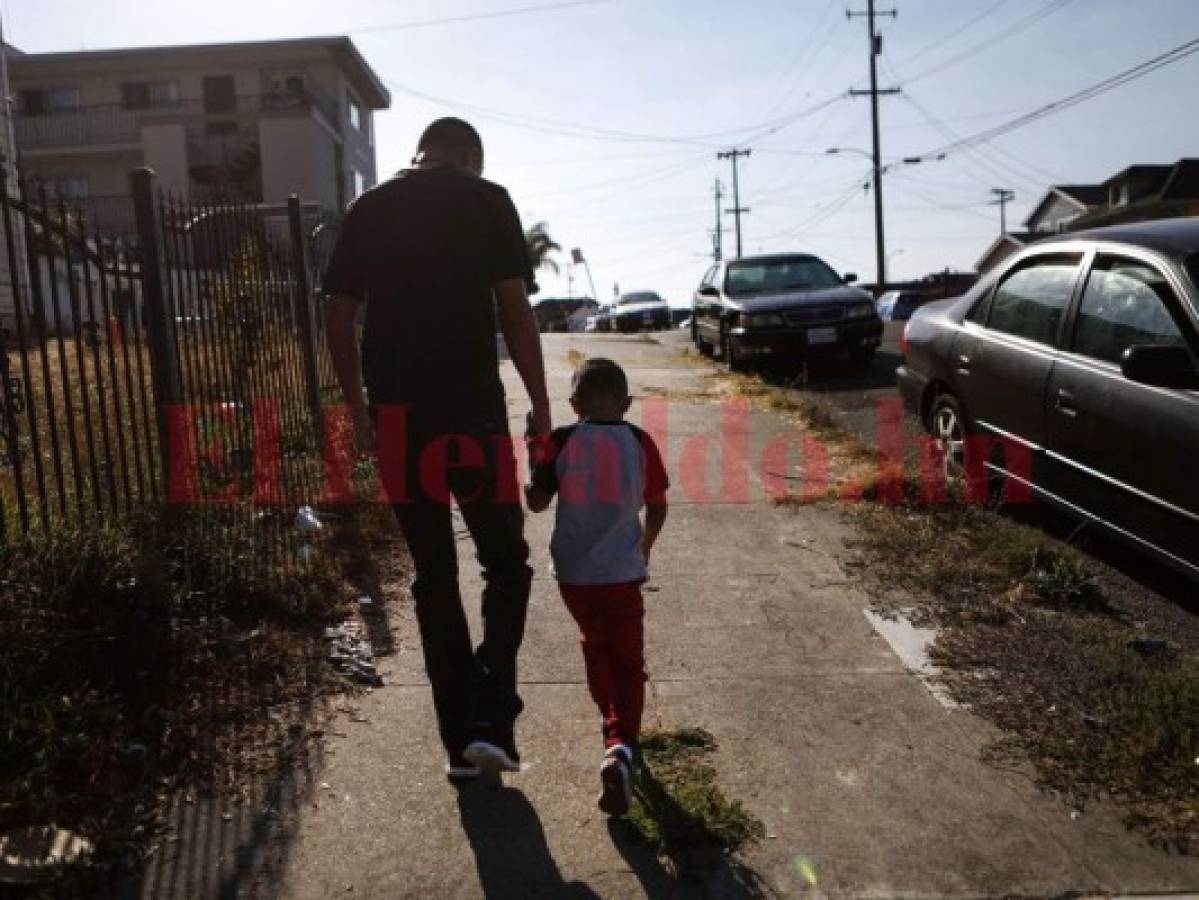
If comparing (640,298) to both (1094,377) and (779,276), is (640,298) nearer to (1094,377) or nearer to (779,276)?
(779,276)

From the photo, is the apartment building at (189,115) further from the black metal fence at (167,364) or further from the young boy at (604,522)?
the young boy at (604,522)

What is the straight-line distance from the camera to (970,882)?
2.71 m

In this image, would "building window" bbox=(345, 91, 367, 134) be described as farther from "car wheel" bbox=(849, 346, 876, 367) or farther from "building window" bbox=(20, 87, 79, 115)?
"car wheel" bbox=(849, 346, 876, 367)

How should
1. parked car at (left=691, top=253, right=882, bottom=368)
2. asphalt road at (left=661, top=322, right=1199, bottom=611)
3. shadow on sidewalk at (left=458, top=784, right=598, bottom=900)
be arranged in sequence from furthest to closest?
parked car at (left=691, top=253, right=882, bottom=368), asphalt road at (left=661, top=322, right=1199, bottom=611), shadow on sidewalk at (left=458, top=784, right=598, bottom=900)

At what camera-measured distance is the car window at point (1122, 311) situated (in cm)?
479

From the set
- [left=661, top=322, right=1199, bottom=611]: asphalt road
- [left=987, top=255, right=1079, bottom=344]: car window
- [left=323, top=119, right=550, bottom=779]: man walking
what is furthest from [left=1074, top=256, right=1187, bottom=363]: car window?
[left=323, top=119, right=550, bottom=779]: man walking

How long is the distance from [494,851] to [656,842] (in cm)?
43

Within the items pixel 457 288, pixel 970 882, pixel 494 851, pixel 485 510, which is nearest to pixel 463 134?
pixel 457 288

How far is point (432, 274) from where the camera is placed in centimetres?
312

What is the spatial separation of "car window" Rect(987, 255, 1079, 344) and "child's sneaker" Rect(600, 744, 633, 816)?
3.71 meters

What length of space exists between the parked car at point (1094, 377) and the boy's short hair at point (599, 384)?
2487 mm

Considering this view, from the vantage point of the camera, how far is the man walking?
3125 millimetres

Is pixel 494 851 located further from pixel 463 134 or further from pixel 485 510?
pixel 463 134

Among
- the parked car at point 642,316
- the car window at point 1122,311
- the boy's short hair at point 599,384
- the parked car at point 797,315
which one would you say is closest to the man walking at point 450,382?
the boy's short hair at point 599,384
